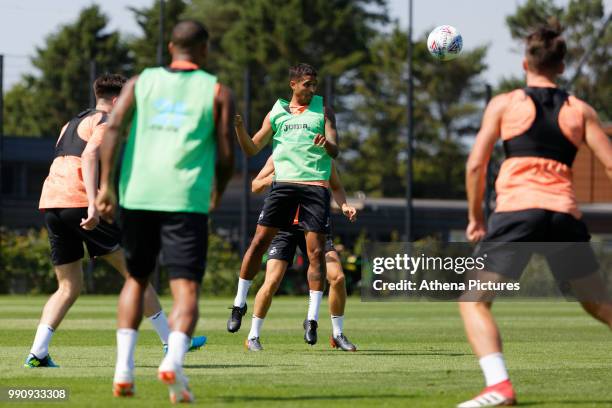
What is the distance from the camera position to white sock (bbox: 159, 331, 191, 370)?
7.51 metres

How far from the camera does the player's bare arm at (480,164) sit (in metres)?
7.62

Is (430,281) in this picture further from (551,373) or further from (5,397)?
(5,397)

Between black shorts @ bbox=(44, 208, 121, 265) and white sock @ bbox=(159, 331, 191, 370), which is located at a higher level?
black shorts @ bbox=(44, 208, 121, 265)

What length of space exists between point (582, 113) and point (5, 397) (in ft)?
12.4

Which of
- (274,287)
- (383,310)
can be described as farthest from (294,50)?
(274,287)

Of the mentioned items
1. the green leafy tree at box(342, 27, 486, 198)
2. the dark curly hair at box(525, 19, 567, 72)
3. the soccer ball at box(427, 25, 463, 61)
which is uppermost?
the soccer ball at box(427, 25, 463, 61)

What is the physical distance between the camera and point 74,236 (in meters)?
10.3

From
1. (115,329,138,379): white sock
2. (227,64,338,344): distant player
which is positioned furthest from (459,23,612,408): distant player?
(227,64,338,344): distant player

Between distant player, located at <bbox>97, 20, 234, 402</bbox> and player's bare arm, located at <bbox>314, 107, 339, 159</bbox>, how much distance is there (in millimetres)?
3783

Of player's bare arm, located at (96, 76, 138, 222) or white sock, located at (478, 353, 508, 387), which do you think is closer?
white sock, located at (478, 353, 508, 387)

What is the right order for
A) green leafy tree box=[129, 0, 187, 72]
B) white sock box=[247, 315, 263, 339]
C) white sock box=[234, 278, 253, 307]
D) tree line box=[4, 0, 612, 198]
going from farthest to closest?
green leafy tree box=[129, 0, 187, 72], tree line box=[4, 0, 612, 198], white sock box=[234, 278, 253, 307], white sock box=[247, 315, 263, 339]

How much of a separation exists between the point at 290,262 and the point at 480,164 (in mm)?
5826

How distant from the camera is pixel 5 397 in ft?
26.2

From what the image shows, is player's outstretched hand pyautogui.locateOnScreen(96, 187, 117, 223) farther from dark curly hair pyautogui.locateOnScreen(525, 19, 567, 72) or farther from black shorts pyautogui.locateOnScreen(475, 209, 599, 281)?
dark curly hair pyautogui.locateOnScreen(525, 19, 567, 72)
